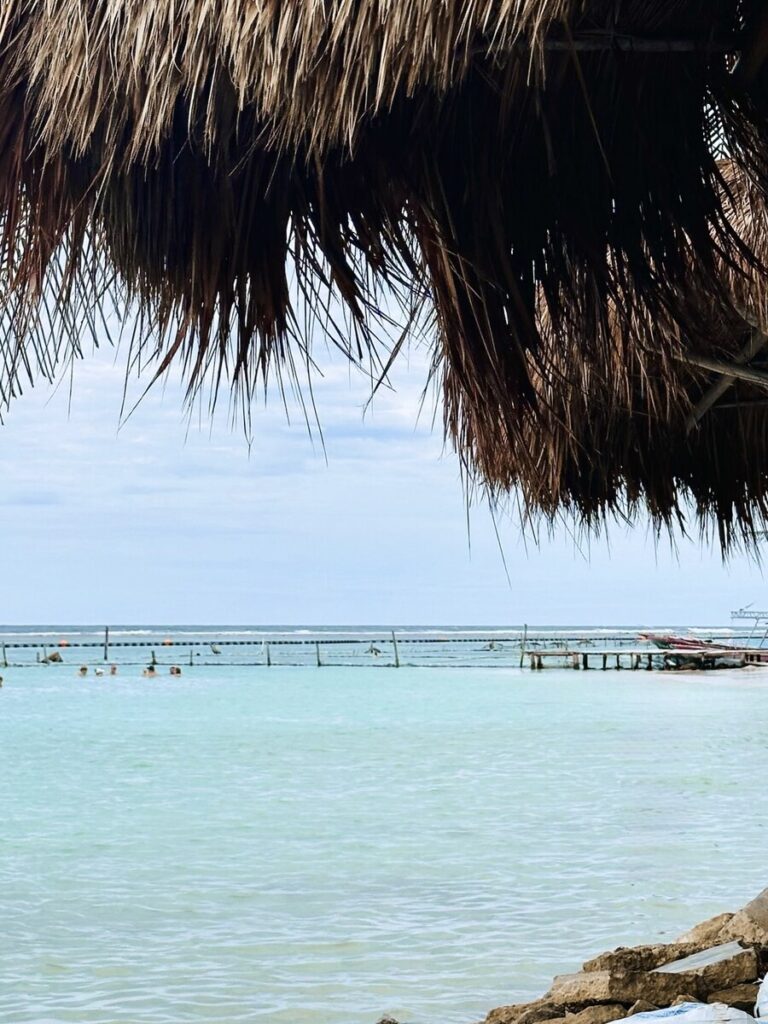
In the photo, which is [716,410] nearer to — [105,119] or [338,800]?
[105,119]

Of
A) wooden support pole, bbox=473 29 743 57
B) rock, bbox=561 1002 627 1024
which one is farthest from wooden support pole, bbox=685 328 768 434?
rock, bbox=561 1002 627 1024

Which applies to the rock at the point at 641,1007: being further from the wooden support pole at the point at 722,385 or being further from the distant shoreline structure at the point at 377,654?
the distant shoreline structure at the point at 377,654

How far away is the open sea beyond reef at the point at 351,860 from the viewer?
4578 millimetres

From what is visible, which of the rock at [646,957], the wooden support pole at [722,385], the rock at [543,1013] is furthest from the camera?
the rock at [646,957]

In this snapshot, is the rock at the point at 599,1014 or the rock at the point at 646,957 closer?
the rock at the point at 599,1014

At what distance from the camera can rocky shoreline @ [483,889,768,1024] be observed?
Answer: 104 inches

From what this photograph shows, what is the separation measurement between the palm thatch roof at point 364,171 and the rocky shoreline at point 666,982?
4.84 feet

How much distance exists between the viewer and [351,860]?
22.7 ft

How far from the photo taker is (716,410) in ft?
11.6

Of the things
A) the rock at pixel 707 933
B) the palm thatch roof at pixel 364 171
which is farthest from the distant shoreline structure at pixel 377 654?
the palm thatch roof at pixel 364 171

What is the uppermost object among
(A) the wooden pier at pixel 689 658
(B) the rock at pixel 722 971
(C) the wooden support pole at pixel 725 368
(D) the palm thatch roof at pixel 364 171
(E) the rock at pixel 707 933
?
(D) the palm thatch roof at pixel 364 171

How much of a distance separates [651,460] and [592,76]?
1.94 m

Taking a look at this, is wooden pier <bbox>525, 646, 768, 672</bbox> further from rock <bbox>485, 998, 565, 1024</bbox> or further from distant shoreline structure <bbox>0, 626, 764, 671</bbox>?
rock <bbox>485, 998, 565, 1024</bbox>

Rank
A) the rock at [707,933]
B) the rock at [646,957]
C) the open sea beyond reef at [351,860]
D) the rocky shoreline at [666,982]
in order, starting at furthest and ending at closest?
the open sea beyond reef at [351,860]
the rock at [707,933]
the rock at [646,957]
the rocky shoreline at [666,982]
